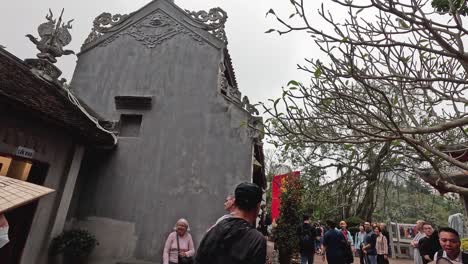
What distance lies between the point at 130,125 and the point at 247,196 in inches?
296

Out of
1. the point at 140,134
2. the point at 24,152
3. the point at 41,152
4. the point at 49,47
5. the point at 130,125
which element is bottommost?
the point at 24,152

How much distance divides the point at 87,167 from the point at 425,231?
8.40 meters

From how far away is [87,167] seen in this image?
8156mm

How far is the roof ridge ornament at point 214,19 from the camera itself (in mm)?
9516

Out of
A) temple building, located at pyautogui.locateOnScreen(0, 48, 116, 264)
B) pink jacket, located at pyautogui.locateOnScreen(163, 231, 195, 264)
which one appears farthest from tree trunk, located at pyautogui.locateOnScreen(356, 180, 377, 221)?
temple building, located at pyautogui.locateOnScreen(0, 48, 116, 264)

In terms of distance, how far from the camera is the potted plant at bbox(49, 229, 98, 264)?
6566 millimetres

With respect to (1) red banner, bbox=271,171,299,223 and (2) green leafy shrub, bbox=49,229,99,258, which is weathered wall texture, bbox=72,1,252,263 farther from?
(1) red banner, bbox=271,171,299,223

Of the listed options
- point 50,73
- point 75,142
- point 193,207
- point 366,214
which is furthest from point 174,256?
point 366,214

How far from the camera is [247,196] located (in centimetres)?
204

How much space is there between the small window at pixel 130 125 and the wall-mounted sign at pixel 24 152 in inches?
111

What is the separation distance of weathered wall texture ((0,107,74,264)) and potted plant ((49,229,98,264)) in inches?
8.4

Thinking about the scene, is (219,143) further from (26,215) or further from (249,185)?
(249,185)

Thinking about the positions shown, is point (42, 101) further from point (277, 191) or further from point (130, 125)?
point (277, 191)

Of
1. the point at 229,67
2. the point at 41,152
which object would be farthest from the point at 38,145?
the point at 229,67
